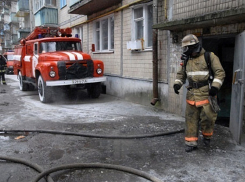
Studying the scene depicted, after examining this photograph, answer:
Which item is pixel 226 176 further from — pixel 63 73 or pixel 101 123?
pixel 63 73

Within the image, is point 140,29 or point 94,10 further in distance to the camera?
point 94,10

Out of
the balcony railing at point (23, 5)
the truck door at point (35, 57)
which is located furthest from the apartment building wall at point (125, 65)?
the balcony railing at point (23, 5)

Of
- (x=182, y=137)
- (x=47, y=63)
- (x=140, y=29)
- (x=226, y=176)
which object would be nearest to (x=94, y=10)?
(x=140, y=29)

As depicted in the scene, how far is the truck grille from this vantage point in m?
8.08

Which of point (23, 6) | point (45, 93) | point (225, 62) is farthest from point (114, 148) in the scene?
point (23, 6)

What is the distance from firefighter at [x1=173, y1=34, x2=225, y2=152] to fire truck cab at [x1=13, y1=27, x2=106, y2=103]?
4.82m

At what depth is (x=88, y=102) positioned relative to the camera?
8.82m

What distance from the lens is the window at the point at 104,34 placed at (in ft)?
34.7

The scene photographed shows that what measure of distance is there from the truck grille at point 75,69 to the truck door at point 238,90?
5.17 metres

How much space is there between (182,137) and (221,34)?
2344 millimetres

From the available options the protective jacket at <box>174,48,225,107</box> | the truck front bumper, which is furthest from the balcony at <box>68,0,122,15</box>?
the protective jacket at <box>174,48,225,107</box>

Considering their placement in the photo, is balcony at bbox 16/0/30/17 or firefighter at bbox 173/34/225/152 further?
balcony at bbox 16/0/30/17

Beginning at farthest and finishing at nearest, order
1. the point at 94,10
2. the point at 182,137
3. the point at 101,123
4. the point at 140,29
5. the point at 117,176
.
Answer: the point at 94,10
the point at 140,29
the point at 101,123
the point at 182,137
the point at 117,176

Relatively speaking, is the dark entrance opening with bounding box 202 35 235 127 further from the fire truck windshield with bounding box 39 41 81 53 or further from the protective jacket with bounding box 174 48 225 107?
the fire truck windshield with bounding box 39 41 81 53
